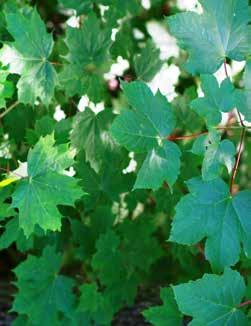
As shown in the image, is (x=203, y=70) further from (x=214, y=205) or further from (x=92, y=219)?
(x=92, y=219)

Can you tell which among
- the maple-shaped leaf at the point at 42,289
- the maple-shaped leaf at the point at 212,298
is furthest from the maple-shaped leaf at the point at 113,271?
the maple-shaped leaf at the point at 212,298

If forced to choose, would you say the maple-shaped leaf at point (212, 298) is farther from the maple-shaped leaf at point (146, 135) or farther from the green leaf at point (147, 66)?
the green leaf at point (147, 66)

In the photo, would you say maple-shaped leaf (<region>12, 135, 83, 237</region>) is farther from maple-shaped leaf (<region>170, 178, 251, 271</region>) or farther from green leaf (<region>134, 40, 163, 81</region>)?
green leaf (<region>134, 40, 163, 81</region>)

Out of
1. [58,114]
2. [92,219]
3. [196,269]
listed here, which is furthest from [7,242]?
[196,269]

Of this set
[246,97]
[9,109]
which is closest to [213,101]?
[246,97]

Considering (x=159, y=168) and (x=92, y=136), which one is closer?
(x=159, y=168)

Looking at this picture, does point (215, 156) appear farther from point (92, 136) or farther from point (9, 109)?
point (9, 109)

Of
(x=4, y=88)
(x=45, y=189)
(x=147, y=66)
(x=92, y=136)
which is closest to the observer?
(x=45, y=189)
